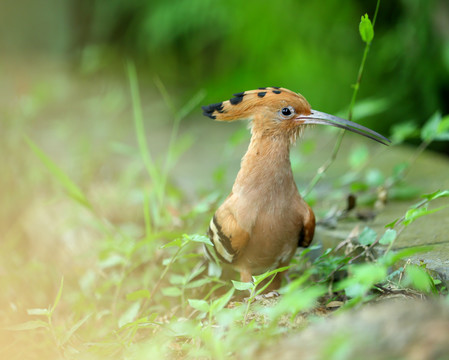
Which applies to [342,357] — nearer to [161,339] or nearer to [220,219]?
[161,339]

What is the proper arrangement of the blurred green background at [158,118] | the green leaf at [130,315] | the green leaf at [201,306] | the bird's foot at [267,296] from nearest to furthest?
1. the green leaf at [201,306]
2. the bird's foot at [267,296]
3. the green leaf at [130,315]
4. the blurred green background at [158,118]

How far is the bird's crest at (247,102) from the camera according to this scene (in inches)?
87.3

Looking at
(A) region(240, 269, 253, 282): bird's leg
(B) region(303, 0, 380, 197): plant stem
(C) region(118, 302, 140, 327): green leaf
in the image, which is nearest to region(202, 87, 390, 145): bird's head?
(B) region(303, 0, 380, 197): plant stem

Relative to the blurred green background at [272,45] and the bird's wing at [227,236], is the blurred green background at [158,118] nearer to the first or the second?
the blurred green background at [272,45]

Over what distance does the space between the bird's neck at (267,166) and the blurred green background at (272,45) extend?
1082 mm

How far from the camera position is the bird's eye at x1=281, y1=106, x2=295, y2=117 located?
7.27 feet

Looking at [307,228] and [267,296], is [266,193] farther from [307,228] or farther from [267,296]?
[267,296]

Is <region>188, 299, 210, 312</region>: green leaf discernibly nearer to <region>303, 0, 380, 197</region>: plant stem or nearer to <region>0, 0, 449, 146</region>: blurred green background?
<region>303, 0, 380, 197</region>: plant stem

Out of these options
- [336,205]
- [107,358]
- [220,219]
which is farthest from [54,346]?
[336,205]

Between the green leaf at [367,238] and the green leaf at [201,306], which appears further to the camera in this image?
the green leaf at [367,238]

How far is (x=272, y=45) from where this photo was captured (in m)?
5.08

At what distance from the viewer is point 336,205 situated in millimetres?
3156

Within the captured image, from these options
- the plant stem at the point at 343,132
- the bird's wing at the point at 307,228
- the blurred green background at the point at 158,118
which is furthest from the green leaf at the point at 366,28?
the blurred green background at the point at 158,118

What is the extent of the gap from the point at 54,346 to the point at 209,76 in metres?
4.67
